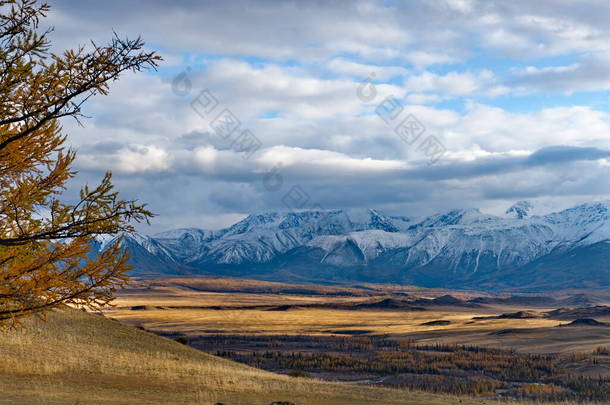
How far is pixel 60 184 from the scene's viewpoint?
15.0 m

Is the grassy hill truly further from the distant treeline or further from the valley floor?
the distant treeline

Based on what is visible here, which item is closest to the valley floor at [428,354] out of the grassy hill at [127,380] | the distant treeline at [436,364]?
the distant treeline at [436,364]

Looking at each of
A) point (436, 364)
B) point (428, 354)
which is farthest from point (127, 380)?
point (428, 354)

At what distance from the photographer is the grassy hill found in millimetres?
22094

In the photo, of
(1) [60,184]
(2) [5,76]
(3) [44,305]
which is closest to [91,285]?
(3) [44,305]

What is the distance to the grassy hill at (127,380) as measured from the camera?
2209 cm

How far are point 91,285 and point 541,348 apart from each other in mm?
54205

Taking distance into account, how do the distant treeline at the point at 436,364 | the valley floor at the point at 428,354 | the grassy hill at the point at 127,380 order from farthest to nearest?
the valley floor at the point at 428,354 → the distant treeline at the point at 436,364 → the grassy hill at the point at 127,380

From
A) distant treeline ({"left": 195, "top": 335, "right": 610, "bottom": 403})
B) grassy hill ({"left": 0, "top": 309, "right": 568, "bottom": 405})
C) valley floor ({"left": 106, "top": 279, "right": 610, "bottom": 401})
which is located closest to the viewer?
grassy hill ({"left": 0, "top": 309, "right": 568, "bottom": 405})

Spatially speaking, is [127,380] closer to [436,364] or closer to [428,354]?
[436,364]

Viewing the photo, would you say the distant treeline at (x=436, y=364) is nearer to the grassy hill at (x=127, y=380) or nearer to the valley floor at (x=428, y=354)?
the valley floor at (x=428, y=354)

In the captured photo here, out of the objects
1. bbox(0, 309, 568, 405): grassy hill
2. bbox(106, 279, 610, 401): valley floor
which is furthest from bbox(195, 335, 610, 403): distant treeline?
bbox(0, 309, 568, 405): grassy hill

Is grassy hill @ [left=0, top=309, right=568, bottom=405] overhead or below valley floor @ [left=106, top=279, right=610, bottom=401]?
overhead

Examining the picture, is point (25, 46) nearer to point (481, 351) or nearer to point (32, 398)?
point (32, 398)
